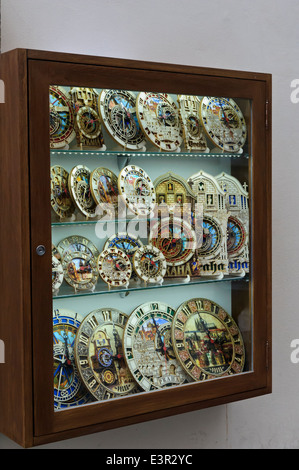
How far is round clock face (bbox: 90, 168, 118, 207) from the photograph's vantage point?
206 cm

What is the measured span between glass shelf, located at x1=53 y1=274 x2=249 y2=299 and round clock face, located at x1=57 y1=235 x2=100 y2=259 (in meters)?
0.11

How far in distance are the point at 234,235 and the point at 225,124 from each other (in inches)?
16.9

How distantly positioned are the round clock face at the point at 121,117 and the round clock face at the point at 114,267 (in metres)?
0.39

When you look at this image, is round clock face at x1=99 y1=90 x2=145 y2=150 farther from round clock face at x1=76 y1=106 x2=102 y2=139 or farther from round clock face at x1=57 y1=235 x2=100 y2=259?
round clock face at x1=57 y1=235 x2=100 y2=259

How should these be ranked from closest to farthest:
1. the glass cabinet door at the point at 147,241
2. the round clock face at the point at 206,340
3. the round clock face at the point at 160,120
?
1. the glass cabinet door at the point at 147,241
2. the round clock face at the point at 160,120
3. the round clock face at the point at 206,340

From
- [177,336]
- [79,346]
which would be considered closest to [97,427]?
[79,346]

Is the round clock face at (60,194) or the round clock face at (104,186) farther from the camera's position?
the round clock face at (104,186)

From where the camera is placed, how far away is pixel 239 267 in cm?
229

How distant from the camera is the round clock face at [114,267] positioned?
2084 mm

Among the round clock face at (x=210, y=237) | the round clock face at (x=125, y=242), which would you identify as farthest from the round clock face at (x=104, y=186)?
the round clock face at (x=210, y=237)

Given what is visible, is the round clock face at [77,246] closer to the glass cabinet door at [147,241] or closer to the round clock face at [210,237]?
the glass cabinet door at [147,241]

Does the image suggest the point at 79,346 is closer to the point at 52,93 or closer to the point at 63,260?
the point at 63,260

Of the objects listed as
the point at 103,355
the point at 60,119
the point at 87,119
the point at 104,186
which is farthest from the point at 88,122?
the point at 103,355

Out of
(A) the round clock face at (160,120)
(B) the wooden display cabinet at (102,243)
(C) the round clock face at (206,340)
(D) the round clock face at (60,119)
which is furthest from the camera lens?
(C) the round clock face at (206,340)
